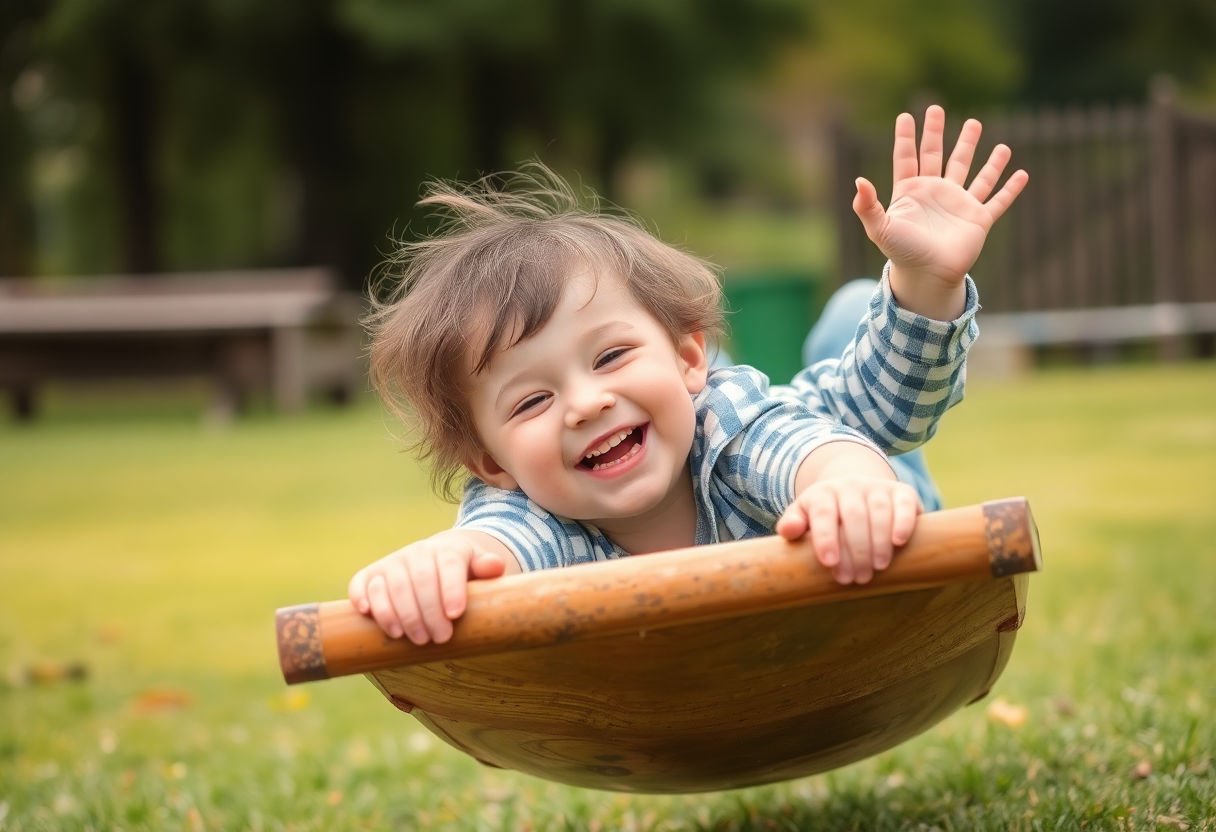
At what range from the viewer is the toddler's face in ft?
7.29

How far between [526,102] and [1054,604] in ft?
53.2

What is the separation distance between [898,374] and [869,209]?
0.34m

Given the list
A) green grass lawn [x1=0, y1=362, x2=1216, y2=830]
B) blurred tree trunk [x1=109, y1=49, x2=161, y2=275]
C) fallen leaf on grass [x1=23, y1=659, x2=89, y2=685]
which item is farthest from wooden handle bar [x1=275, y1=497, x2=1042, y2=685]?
blurred tree trunk [x1=109, y1=49, x2=161, y2=275]

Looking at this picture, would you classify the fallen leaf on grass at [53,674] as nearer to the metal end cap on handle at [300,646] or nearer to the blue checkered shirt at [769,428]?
the blue checkered shirt at [769,428]

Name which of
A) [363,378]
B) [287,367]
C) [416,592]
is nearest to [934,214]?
[416,592]

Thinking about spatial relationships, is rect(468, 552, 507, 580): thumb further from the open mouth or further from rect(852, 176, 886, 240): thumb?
rect(852, 176, 886, 240): thumb

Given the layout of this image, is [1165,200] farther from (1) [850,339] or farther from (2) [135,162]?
(2) [135,162]

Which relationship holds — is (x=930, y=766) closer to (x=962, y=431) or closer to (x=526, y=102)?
(x=962, y=431)

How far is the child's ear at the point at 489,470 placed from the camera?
2455 mm

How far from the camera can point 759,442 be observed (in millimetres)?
2346

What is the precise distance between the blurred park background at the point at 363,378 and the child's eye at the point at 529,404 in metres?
0.82

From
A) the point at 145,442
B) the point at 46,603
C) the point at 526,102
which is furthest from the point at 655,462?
the point at 526,102

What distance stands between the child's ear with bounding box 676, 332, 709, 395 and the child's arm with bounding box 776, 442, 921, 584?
63cm

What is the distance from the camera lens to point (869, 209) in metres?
2.14
